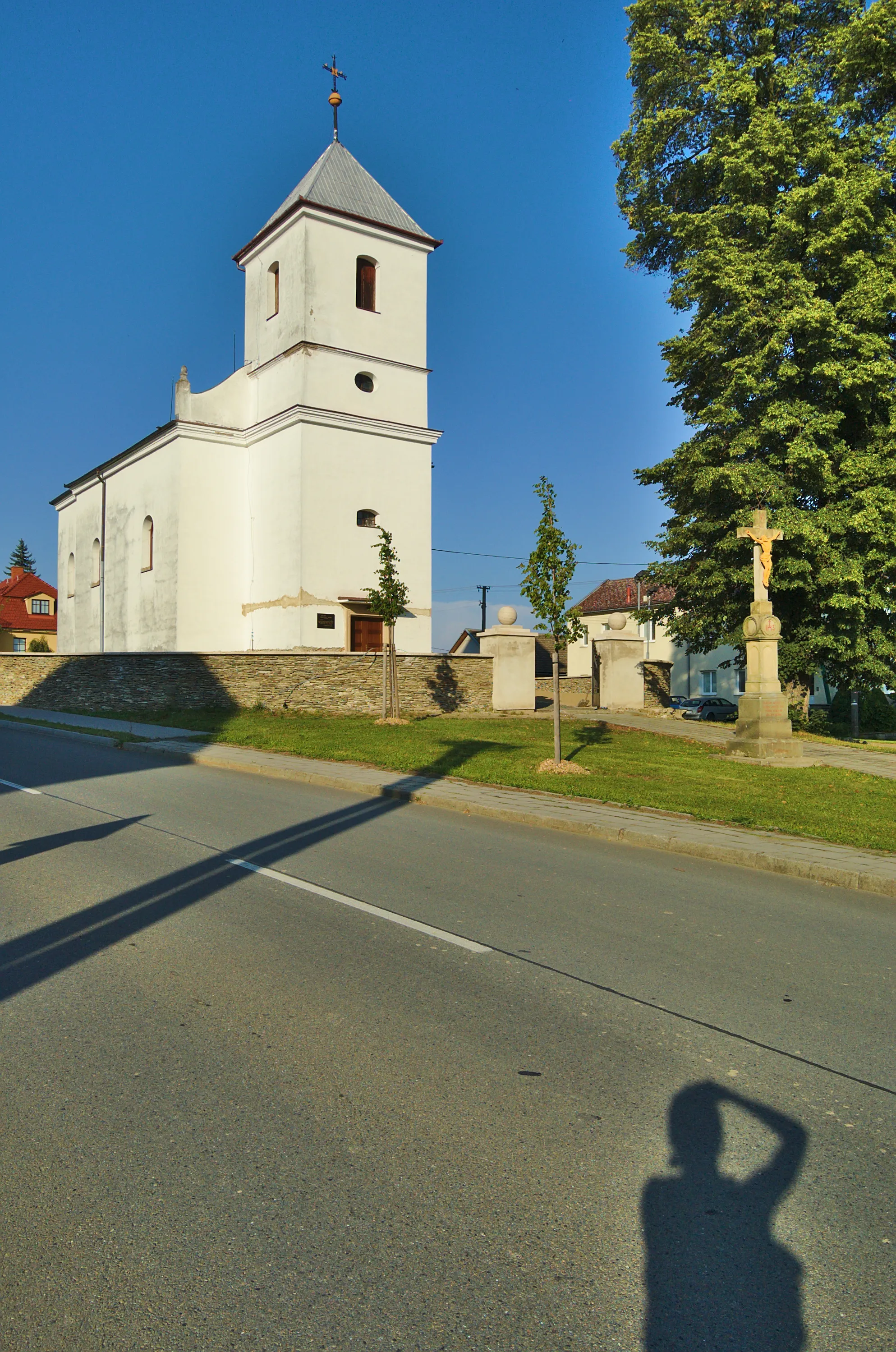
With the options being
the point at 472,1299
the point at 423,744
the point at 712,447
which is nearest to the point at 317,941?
the point at 472,1299

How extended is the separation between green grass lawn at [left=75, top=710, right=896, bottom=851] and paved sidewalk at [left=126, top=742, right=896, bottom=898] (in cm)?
34

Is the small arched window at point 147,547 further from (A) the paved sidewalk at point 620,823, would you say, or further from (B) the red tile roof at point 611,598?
(B) the red tile roof at point 611,598

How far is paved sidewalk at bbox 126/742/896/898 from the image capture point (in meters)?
7.75

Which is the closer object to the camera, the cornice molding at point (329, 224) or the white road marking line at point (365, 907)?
the white road marking line at point (365, 907)

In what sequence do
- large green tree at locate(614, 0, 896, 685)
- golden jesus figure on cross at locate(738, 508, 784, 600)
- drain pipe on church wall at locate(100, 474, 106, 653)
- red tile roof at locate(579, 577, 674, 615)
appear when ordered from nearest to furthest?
1. golden jesus figure on cross at locate(738, 508, 784, 600)
2. large green tree at locate(614, 0, 896, 685)
3. drain pipe on church wall at locate(100, 474, 106, 653)
4. red tile roof at locate(579, 577, 674, 615)

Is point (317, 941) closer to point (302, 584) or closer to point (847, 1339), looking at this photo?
point (847, 1339)

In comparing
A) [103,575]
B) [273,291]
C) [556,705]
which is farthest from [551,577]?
[103,575]

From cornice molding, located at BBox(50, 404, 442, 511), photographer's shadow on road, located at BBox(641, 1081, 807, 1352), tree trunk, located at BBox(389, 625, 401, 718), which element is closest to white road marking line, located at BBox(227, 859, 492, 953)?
photographer's shadow on road, located at BBox(641, 1081, 807, 1352)

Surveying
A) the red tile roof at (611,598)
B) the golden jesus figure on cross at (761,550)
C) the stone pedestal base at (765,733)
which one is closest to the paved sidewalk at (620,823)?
the stone pedestal base at (765,733)

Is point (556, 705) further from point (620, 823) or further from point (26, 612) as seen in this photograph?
point (26, 612)

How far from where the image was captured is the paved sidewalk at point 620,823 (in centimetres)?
775

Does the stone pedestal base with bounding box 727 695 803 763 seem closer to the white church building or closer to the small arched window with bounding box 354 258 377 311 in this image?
the white church building

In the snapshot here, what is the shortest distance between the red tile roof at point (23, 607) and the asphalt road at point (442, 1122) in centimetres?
6711

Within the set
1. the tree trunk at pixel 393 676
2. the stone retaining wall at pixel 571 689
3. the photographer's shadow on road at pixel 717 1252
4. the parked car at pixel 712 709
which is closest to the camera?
the photographer's shadow on road at pixel 717 1252
